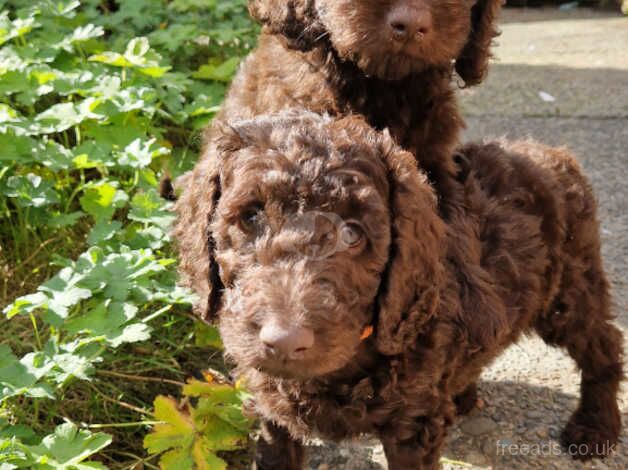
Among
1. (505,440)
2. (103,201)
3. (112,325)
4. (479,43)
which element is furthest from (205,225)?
(505,440)

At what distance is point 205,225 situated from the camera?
7.68ft

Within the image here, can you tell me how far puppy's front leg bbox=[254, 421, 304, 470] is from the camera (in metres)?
2.65

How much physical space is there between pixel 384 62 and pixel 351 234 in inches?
32.4

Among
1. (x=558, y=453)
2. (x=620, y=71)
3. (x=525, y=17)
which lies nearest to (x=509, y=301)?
(x=558, y=453)

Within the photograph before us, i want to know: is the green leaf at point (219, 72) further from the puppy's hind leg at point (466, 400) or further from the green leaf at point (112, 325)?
the puppy's hind leg at point (466, 400)

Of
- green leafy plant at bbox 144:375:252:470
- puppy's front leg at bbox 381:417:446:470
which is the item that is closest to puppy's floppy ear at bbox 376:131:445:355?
puppy's front leg at bbox 381:417:446:470

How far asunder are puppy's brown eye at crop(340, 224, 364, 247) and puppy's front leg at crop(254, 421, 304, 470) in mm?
830

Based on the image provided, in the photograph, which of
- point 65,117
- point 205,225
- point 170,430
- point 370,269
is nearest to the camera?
point 370,269

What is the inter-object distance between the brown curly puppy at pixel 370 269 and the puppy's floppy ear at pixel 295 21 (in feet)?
2.33

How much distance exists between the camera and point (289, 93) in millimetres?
3059

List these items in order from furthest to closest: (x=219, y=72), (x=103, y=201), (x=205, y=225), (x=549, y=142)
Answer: (x=549, y=142), (x=219, y=72), (x=103, y=201), (x=205, y=225)

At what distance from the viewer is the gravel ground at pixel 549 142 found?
10.1 ft

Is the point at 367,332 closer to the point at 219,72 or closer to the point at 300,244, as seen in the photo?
the point at 300,244

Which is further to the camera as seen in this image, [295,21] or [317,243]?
[295,21]
